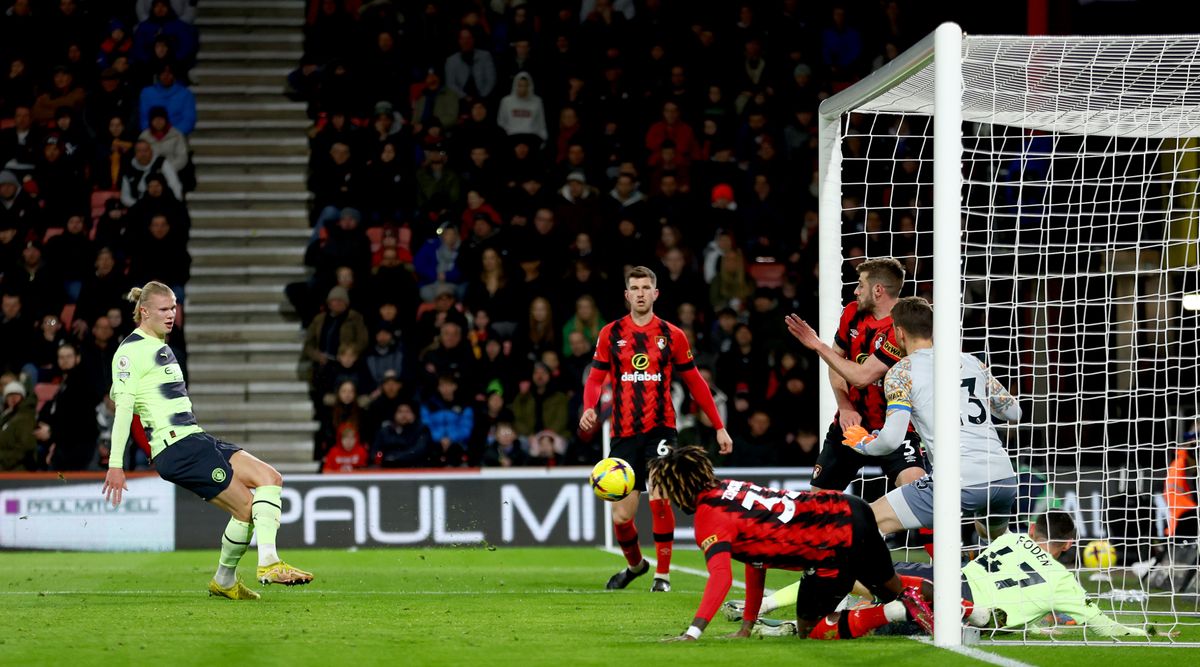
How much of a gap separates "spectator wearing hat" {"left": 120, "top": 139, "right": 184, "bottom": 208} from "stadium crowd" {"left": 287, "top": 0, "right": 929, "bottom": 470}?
70.8 inches

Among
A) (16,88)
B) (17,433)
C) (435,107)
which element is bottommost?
(17,433)

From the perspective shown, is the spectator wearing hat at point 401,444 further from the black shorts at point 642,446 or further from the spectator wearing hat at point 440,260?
the black shorts at point 642,446

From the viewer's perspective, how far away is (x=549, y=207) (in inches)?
683

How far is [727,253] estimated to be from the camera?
16797mm

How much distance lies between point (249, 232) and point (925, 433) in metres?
13.2

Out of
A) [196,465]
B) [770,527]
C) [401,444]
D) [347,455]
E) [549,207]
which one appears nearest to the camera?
[770,527]

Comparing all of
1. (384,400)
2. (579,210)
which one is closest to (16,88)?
(384,400)

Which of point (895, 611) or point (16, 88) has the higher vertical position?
point (16, 88)

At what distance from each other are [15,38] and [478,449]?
873 centimetres

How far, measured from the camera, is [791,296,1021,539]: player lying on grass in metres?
6.95

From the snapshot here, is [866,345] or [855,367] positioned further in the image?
[866,345]

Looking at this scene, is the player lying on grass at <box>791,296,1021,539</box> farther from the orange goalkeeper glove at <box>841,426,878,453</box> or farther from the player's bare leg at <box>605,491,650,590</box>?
the player's bare leg at <box>605,491,650,590</box>

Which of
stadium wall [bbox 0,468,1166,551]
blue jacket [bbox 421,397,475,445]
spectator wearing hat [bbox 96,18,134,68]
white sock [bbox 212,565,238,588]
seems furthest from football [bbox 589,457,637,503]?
spectator wearing hat [bbox 96,18,134,68]

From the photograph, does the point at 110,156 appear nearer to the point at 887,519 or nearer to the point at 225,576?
the point at 225,576
